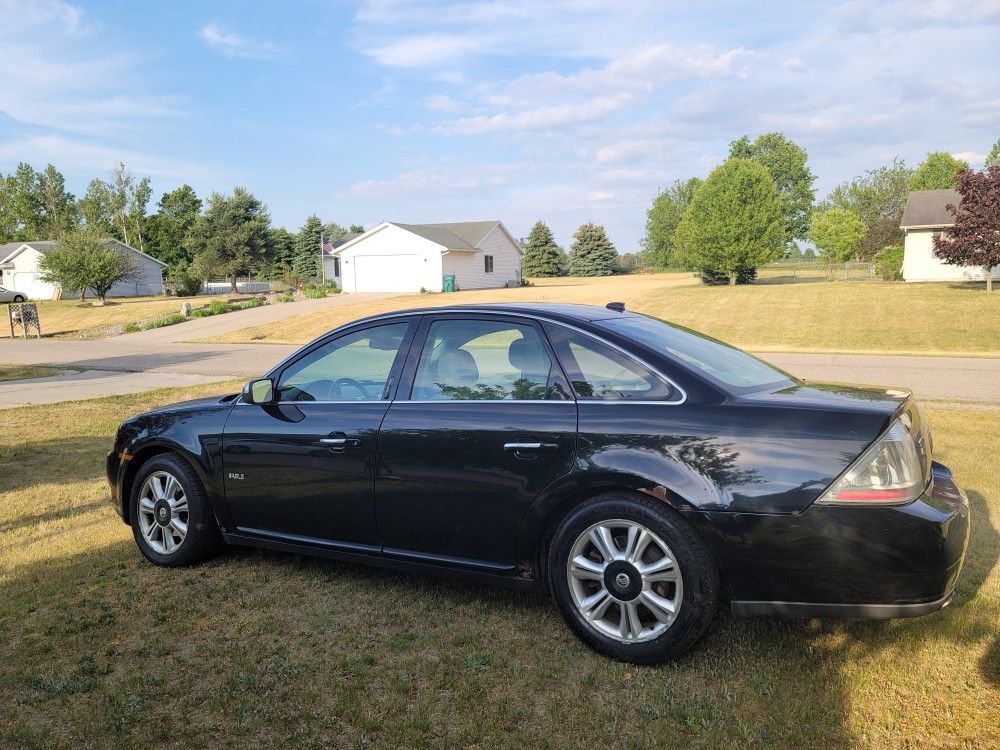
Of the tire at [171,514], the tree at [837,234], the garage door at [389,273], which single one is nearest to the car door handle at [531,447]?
the tire at [171,514]

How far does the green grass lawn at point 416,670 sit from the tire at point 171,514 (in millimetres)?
129

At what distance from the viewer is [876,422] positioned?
3109 millimetres

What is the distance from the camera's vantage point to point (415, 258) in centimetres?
5034

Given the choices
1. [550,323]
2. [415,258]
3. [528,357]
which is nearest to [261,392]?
[528,357]

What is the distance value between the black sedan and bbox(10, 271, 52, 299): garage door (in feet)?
208

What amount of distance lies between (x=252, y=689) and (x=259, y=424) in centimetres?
160

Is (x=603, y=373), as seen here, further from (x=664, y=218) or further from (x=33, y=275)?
(x=664, y=218)

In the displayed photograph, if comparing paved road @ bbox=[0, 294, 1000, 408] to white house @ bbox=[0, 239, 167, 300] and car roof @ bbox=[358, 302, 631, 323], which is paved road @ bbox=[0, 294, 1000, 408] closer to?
car roof @ bbox=[358, 302, 631, 323]

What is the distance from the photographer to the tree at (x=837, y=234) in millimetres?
61875

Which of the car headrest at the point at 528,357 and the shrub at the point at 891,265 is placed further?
the shrub at the point at 891,265

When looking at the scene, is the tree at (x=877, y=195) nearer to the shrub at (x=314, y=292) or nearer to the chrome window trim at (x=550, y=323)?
the shrub at (x=314, y=292)

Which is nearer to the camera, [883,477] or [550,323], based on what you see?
[883,477]

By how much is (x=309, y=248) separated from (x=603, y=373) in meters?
77.7

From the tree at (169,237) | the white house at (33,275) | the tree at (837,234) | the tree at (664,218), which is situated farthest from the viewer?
the tree at (664,218)
